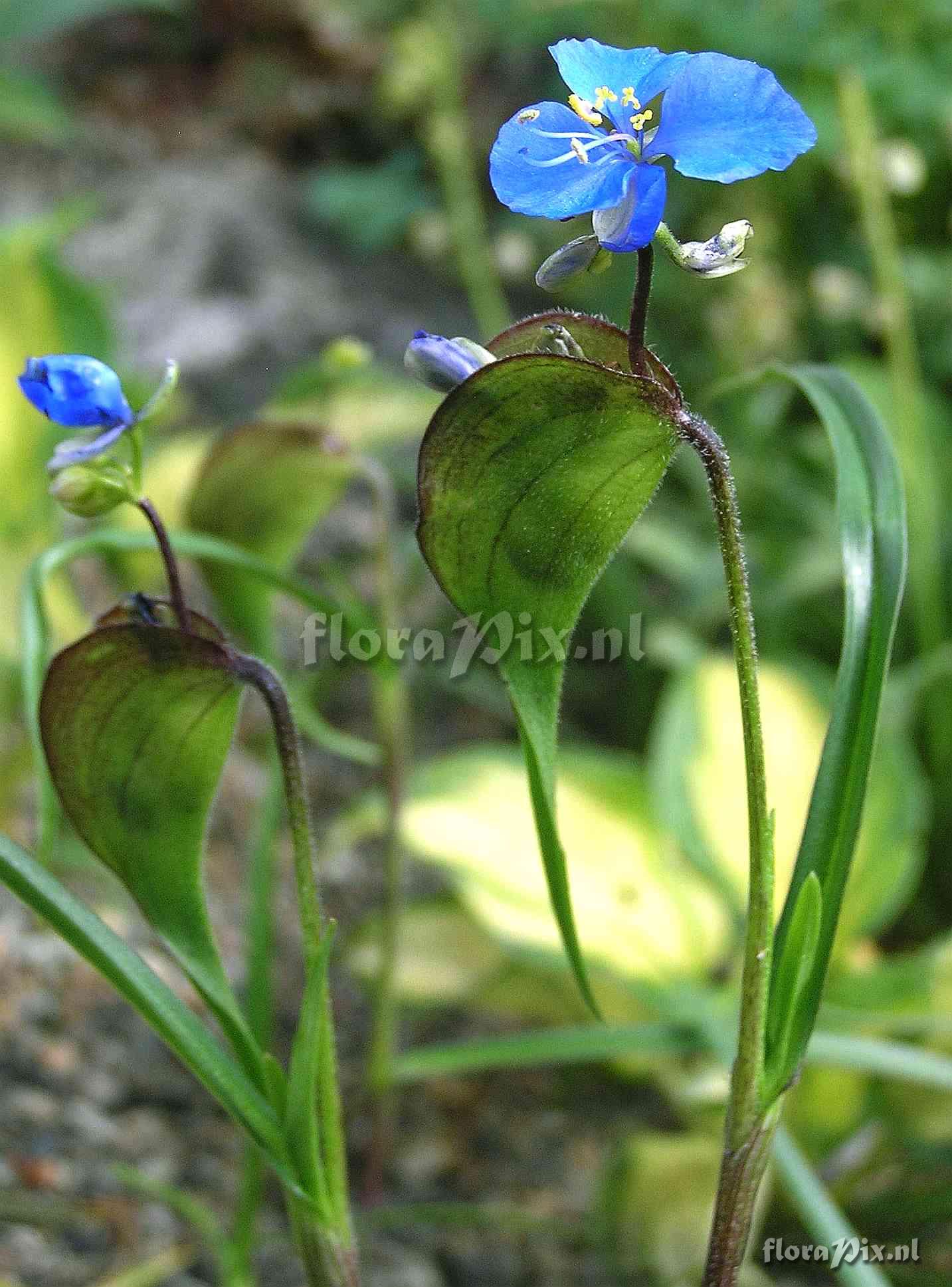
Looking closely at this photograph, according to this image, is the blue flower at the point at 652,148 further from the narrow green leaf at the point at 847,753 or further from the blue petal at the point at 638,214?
the narrow green leaf at the point at 847,753

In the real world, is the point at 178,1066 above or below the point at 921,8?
below

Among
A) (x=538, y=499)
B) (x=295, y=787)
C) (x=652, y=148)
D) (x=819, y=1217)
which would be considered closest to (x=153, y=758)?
(x=295, y=787)

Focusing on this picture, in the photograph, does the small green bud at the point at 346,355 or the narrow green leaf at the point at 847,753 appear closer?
the narrow green leaf at the point at 847,753

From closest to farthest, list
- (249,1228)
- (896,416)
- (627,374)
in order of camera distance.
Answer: (627,374) < (249,1228) < (896,416)

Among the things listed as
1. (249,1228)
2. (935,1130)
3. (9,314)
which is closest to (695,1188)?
(935,1130)

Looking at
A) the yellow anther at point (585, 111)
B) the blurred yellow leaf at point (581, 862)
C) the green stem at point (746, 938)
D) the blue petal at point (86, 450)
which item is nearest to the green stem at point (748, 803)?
the green stem at point (746, 938)

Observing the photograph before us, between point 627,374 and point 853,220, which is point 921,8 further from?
point 627,374
